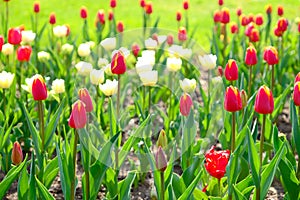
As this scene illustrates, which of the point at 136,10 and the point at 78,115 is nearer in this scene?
the point at 78,115

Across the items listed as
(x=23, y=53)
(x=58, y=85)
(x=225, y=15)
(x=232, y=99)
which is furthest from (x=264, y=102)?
(x=225, y=15)

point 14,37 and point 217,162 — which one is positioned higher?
point 14,37

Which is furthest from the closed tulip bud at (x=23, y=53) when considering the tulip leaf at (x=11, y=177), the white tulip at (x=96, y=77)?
the tulip leaf at (x=11, y=177)

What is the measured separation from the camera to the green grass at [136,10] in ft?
25.4

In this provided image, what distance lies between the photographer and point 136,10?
27.9 feet

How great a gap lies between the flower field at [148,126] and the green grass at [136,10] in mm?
2470

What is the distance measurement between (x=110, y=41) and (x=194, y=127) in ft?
4.64

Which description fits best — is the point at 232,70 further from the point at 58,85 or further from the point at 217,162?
the point at 58,85

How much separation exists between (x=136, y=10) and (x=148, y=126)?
17.3 feet

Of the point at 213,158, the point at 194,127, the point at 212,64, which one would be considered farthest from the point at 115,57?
the point at 212,64

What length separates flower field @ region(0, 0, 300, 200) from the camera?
Answer: 2574 millimetres

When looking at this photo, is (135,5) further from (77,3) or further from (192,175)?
(192,175)

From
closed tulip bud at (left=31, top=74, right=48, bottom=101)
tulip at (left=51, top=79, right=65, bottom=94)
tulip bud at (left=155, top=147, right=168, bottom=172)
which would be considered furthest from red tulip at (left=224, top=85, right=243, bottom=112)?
tulip at (left=51, top=79, right=65, bottom=94)

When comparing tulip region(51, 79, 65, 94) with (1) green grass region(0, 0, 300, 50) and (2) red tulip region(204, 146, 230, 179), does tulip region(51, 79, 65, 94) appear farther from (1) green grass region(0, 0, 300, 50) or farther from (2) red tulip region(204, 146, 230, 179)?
(1) green grass region(0, 0, 300, 50)
